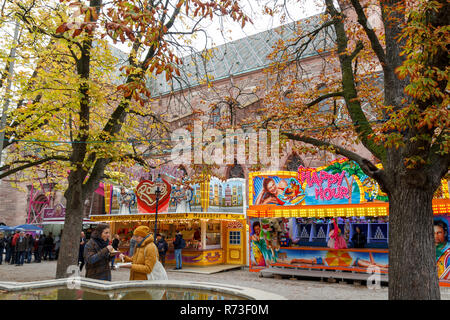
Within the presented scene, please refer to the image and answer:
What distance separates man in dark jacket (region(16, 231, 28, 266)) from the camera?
18.6 m

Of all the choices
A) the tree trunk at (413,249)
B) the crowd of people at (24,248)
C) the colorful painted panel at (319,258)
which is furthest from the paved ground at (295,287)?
the tree trunk at (413,249)

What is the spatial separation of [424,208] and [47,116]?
1023 cm

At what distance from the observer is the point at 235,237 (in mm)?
19578

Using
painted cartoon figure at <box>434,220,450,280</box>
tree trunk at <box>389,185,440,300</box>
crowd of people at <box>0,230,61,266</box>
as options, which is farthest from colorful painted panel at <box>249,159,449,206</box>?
crowd of people at <box>0,230,61,266</box>

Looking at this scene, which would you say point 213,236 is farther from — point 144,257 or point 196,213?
point 144,257

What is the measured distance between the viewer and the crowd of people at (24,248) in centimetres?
1881

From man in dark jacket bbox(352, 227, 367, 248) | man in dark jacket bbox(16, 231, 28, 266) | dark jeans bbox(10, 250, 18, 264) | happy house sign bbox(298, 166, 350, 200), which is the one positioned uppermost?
happy house sign bbox(298, 166, 350, 200)

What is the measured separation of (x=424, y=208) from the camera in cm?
546

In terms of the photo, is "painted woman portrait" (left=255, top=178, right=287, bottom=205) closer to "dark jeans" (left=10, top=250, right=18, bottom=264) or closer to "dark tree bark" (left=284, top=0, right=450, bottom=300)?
"dark tree bark" (left=284, top=0, right=450, bottom=300)

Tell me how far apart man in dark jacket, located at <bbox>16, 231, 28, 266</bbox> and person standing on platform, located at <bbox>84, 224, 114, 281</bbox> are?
1542 centimetres

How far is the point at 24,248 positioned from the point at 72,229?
11.6m
